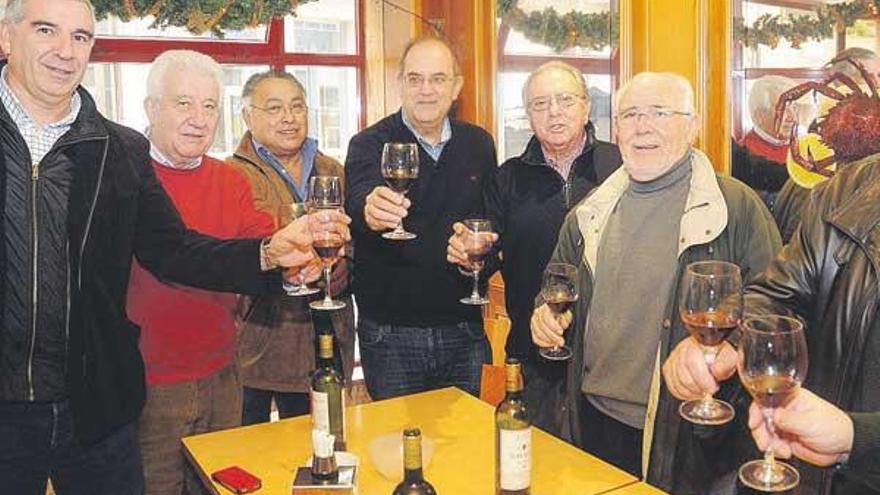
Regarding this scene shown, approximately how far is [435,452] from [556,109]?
1379mm

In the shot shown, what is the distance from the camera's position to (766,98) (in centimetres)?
307

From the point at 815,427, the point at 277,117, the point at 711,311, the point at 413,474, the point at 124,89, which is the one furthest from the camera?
the point at 124,89

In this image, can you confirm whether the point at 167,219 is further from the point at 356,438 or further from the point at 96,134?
the point at 356,438

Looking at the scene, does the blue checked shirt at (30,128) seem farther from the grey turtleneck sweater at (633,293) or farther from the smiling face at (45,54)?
the grey turtleneck sweater at (633,293)

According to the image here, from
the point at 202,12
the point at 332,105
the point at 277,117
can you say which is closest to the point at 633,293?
the point at 277,117

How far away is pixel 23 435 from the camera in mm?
2082

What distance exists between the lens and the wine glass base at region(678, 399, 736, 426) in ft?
5.65

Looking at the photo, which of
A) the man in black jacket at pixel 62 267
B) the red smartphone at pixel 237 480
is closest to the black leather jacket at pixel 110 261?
the man in black jacket at pixel 62 267

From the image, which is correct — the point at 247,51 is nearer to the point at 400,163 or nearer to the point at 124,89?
the point at 124,89

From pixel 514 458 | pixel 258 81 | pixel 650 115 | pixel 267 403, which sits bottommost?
pixel 267 403

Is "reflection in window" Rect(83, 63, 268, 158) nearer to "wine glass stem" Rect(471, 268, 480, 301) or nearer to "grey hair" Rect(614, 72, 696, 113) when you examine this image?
"wine glass stem" Rect(471, 268, 480, 301)

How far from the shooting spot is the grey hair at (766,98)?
9.86ft

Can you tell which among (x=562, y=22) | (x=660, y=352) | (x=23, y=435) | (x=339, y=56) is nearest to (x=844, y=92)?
(x=660, y=352)

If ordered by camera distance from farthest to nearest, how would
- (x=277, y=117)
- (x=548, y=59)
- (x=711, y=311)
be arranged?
(x=548, y=59) < (x=277, y=117) < (x=711, y=311)
